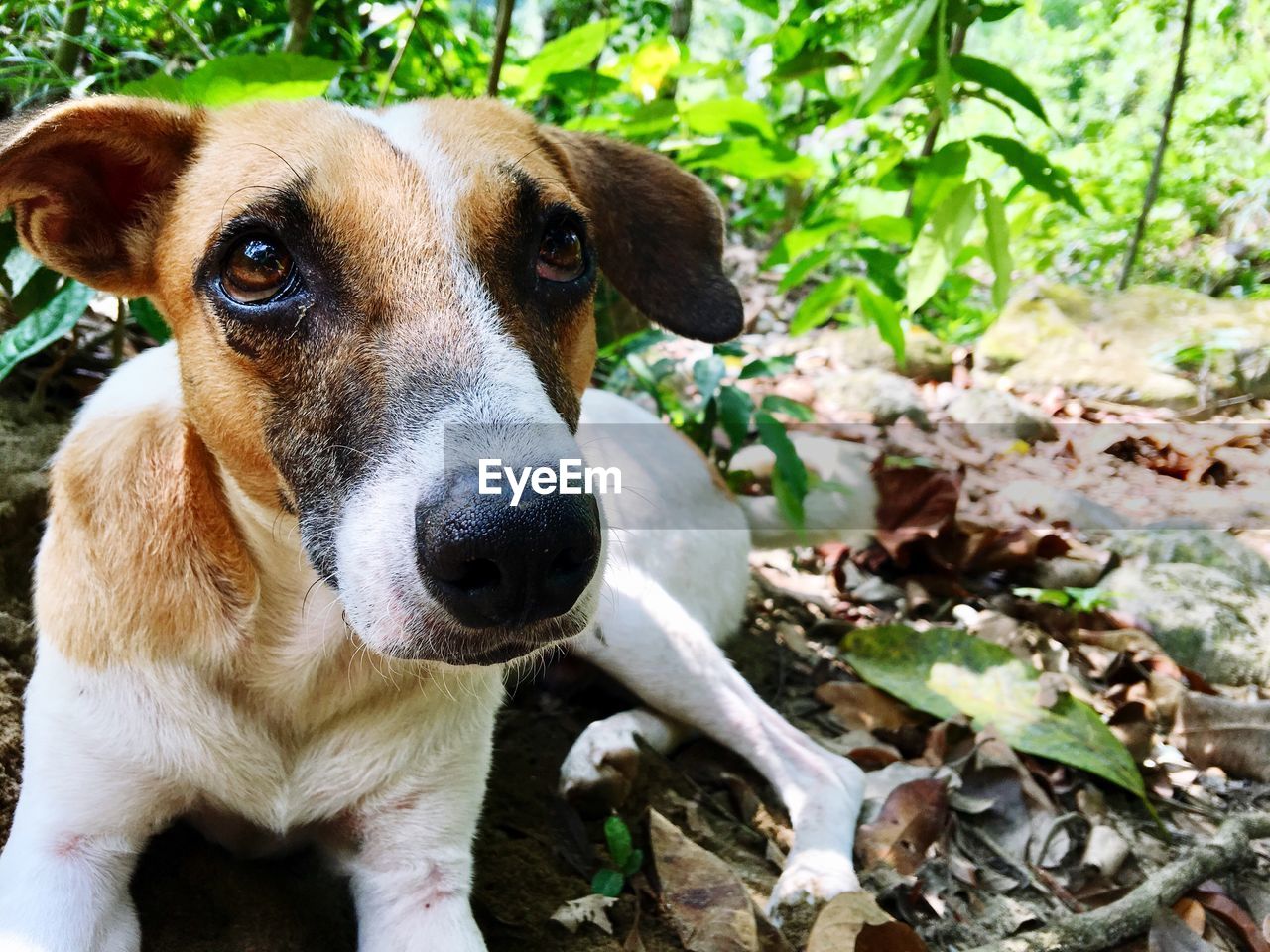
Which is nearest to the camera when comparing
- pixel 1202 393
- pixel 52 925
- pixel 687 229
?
pixel 52 925

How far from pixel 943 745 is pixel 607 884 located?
4.64ft

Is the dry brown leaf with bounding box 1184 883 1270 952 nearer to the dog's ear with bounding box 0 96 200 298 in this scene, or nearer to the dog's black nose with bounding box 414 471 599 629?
the dog's black nose with bounding box 414 471 599 629

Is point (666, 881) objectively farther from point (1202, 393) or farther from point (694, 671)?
point (1202, 393)

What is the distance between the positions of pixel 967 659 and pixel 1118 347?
16.6 ft

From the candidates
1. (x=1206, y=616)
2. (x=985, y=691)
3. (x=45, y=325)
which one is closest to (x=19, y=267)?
(x=45, y=325)

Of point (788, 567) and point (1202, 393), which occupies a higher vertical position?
point (1202, 393)

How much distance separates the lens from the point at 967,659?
3.60m

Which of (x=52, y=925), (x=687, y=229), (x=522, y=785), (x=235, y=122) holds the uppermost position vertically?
(x=235, y=122)

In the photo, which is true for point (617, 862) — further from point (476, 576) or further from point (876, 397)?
point (876, 397)

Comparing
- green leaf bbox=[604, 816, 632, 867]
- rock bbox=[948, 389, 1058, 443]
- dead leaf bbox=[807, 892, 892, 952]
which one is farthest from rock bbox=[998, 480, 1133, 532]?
green leaf bbox=[604, 816, 632, 867]

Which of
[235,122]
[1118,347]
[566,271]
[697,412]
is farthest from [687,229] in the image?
[1118,347]

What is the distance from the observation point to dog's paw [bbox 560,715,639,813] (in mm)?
2826

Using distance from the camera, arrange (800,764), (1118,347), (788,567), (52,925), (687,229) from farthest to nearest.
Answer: (1118,347) → (788,567) → (800,764) → (687,229) → (52,925)

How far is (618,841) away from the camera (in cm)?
260
